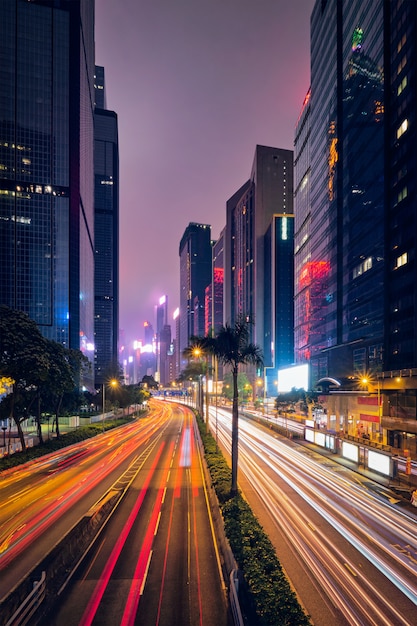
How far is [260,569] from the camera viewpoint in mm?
14727

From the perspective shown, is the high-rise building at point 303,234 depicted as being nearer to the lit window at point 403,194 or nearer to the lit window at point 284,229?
the lit window at point 284,229

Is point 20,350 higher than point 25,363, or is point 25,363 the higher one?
point 20,350

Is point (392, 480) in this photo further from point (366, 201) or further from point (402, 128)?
point (366, 201)

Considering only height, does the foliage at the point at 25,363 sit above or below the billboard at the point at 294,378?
above

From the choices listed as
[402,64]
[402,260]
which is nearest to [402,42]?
[402,64]

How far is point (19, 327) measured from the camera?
39.8m

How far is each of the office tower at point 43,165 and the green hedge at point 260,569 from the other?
123306 mm

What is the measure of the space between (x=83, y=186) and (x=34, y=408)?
12134 centimetres

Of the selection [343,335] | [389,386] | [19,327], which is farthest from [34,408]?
[343,335]

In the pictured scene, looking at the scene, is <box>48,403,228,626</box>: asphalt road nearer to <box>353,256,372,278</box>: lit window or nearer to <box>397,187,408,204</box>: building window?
<box>397,187,408,204</box>: building window

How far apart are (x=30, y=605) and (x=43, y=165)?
14827 cm

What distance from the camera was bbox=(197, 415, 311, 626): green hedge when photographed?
1203cm

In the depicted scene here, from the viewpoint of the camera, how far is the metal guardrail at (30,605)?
535 inches

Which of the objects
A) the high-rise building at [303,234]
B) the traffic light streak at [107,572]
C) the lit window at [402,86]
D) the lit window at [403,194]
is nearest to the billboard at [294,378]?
the high-rise building at [303,234]
